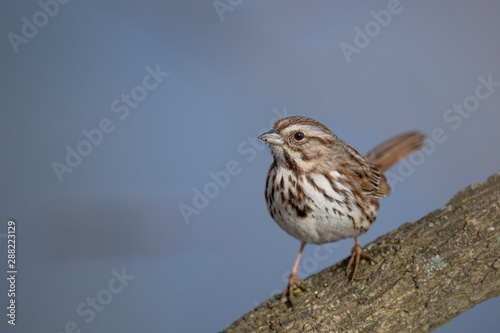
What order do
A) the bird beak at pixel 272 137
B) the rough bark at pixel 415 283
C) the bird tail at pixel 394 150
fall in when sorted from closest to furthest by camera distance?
the rough bark at pixel 415 283
the bird beak at pixel 272 137
the bird tail at pixel 394 150

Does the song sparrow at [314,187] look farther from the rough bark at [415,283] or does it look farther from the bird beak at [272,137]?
the rough bark at [415,283]

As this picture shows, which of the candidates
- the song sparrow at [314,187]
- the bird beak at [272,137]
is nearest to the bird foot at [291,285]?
the song sparrow at [314,187]

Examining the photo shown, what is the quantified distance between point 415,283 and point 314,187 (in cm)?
97

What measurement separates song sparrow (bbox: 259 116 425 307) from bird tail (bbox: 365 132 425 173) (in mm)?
993

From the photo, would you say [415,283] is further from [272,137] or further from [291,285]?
[272,137]

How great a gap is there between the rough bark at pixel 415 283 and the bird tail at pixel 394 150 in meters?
1.17

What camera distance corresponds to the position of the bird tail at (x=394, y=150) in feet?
16.4

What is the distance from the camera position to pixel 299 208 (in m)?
3.76

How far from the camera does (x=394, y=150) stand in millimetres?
5086

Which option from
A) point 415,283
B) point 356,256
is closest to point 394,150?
point 356,256

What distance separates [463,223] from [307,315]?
1296mm

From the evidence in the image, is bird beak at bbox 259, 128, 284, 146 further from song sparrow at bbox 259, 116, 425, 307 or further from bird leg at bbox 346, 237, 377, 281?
bird leg at bbox 346, 237, 377, 281

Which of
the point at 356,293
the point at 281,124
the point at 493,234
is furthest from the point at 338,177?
the point at 493,234

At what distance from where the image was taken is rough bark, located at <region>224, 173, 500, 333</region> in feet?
11.2
